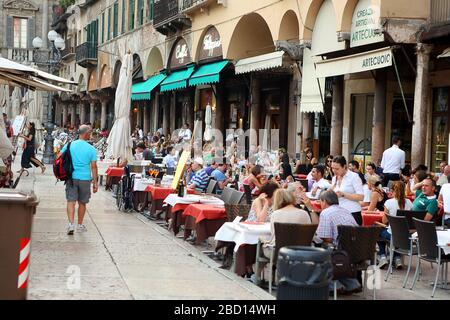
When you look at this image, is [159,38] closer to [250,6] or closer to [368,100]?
[250,6]

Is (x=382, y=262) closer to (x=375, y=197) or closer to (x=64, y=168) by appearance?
(x=375, y=197)

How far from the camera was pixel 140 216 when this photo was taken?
18016 mm

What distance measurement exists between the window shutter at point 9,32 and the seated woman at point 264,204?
66.9 metres

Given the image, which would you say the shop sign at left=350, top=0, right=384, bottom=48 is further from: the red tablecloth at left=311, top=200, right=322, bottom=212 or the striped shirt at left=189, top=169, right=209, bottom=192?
the red tablecloth at left=311, top=200, right=322, bottom=212

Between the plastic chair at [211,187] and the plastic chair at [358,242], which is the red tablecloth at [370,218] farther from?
the plastic chair at [211,187]

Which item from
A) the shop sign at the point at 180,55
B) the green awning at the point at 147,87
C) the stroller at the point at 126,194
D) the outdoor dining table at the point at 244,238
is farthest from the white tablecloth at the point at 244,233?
the green awning at the point at 147,87

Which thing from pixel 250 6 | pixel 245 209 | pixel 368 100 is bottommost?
pixel 245 209

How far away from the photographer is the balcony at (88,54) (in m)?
57.4

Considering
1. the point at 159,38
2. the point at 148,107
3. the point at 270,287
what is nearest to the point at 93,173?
the point at 270,287

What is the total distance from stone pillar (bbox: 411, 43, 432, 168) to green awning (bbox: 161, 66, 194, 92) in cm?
1575

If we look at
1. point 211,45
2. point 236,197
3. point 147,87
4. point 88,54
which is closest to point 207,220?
point 236,197

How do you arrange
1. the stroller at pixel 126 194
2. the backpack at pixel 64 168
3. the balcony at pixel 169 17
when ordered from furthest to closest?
the balcony at pixel 169 17, the stroller at pixel 126 194, the backpack at pixel 64 168

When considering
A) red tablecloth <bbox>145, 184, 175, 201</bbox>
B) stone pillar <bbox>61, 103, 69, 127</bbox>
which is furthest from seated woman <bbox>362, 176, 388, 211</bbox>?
stone pillar <bbox>61, 103, 69, 127</bbox>
